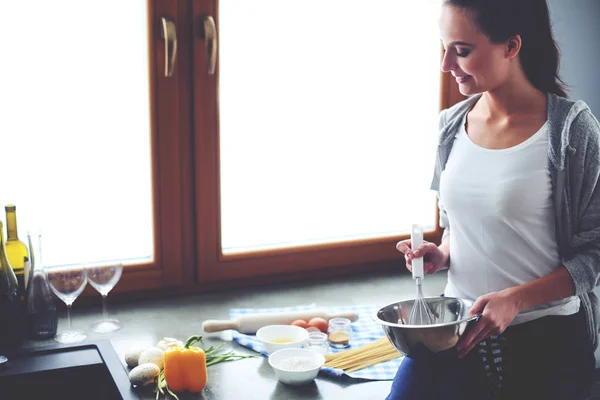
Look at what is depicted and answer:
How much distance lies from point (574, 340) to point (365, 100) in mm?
1084

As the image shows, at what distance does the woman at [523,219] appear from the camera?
57.9 inches

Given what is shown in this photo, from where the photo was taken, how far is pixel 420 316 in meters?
1.56

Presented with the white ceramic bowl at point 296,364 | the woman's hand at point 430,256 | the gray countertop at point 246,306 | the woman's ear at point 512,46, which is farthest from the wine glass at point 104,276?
the woman's ear at point 512,46

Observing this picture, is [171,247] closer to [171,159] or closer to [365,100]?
[171,159]

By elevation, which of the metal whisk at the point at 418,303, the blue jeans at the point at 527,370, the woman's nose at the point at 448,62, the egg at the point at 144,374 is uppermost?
the woman's nose at the point at 448,62

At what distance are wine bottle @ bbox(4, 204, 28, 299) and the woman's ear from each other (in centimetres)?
119

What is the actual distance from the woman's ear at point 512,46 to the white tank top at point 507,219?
0.16m

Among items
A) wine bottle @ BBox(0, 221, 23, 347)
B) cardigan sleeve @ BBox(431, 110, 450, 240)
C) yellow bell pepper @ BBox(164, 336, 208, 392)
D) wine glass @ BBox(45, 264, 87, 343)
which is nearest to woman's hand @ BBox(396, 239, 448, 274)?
cardigan sleeve @ BBox(431, 110, 450, 240)

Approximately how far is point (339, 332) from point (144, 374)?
51cm

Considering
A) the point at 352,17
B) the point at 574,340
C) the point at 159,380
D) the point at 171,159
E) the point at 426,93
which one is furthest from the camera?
the point at 426,93

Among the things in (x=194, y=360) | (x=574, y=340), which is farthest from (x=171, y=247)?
(x=574, y=340)

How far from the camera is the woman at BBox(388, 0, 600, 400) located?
1.47 metres

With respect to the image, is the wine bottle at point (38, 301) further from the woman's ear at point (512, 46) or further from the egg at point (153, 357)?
the woman's ear at point (512, 46)

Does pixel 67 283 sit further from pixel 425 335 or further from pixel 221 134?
pixel 425 335
